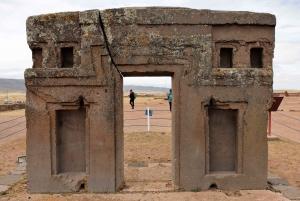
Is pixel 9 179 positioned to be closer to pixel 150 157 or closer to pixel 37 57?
pixel 37 57

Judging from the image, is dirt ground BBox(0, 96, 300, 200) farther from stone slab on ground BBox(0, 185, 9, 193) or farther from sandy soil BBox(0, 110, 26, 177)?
stone slab on ground BBox(0, 185, 9, 193)

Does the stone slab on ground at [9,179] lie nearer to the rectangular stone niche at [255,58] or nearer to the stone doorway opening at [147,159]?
the stone doorway opening at [147,159]

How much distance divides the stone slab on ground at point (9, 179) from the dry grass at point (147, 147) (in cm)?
265

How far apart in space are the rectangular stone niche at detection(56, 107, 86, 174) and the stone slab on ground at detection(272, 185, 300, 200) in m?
3.82

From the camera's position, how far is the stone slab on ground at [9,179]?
557 cm

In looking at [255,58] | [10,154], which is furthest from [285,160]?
[10,154]

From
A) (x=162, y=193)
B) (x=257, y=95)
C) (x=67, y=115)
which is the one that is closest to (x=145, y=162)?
(x=162, y=193)

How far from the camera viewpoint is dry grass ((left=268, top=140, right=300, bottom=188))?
19.7ft

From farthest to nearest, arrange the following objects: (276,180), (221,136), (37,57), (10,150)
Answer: (10,150) < (276,180) < (221,136) < (37,57)

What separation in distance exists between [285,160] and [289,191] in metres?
2.56

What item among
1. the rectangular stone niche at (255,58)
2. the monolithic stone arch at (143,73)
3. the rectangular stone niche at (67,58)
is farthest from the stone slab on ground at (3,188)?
the rectangular stone niche at (255,58)

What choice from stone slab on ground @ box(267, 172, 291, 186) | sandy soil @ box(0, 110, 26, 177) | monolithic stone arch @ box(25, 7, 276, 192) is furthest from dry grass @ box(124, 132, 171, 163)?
sandy soil @ box(0, 110, 26, 177)

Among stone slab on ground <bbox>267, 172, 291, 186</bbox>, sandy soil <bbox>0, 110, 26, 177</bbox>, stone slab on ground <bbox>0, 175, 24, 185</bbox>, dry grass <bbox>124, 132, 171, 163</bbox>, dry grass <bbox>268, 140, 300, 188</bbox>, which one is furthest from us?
dry grass <bbox>124, 132, 171, 163</bbox>

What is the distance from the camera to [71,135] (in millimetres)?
5199
